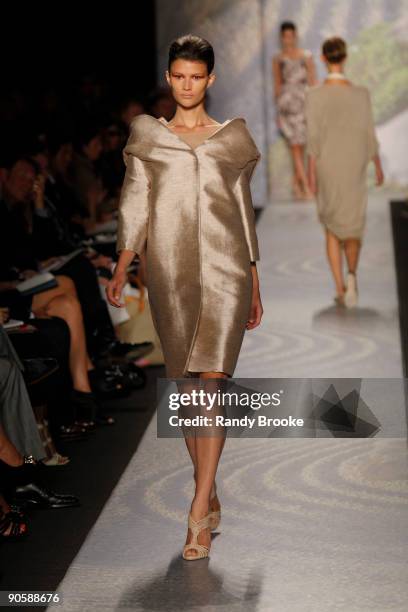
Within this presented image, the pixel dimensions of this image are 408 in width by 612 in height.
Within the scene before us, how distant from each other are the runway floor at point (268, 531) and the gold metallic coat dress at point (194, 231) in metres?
0.50

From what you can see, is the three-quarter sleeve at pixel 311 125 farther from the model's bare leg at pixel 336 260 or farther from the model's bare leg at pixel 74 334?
the model's bare leg at pixel 74 334

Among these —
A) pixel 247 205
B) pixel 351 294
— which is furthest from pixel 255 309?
pixel 351 294

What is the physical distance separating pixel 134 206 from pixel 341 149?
12.8 ft

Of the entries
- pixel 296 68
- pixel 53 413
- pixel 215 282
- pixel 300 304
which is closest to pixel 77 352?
pixel 53 413

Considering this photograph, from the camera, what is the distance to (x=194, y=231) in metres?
3.37

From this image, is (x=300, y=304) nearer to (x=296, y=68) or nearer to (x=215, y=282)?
(x=215, y=282)

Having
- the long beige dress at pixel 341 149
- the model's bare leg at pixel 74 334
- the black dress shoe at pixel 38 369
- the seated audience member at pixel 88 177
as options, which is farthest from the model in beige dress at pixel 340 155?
the black dress shoe at pixel 38 369

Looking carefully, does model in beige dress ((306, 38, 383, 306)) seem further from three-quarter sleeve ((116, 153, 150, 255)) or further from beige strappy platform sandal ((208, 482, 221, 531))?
three-quarter sleeve ((116, 153, 150, 255))

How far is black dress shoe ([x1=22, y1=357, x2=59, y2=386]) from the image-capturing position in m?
4.14

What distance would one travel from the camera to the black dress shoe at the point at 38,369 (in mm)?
4141

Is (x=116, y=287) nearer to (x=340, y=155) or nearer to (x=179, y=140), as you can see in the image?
(x=179, y=140)

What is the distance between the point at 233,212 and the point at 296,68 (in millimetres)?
9071

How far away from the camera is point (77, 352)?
486cm

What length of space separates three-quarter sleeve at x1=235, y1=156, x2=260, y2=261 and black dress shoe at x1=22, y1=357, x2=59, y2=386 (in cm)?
101
